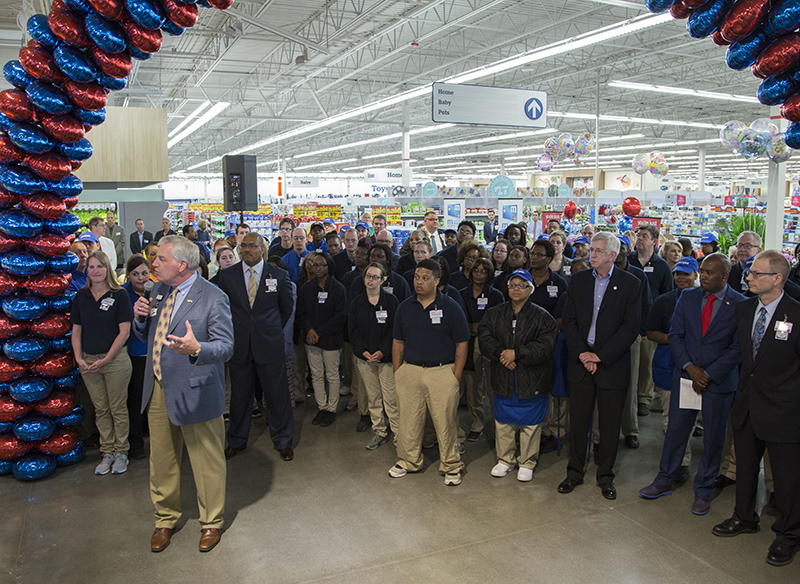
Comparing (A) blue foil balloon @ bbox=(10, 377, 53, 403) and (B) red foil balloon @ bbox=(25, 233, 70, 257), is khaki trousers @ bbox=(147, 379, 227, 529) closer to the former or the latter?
(A) blue foil balloon @ bbox=(10, 377, 53, 403)

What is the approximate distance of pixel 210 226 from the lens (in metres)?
19.7

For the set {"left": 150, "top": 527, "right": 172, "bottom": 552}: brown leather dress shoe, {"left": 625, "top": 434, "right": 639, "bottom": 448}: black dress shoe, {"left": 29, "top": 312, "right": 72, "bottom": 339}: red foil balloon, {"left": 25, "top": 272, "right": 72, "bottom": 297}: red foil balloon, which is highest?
{"left": 25, "top": 272, "right": 72, "bottom": 297}: red foil balloon

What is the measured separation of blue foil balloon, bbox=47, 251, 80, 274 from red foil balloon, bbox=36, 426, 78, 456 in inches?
47.5

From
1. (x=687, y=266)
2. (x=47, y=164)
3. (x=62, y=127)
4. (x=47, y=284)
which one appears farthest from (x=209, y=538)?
(x=687, y=266)

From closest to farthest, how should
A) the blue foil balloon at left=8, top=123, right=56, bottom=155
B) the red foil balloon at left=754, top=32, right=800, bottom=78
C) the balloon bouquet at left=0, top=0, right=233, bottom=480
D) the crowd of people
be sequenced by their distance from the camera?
the red foil balloon at left=754, top=32, right=800, bottom=78
the crowd of people
the balloon bouquet at left=0, top=0, right=233, bottom=480
the blue foil balloon at left=8, top=123, right=56, bottom=155

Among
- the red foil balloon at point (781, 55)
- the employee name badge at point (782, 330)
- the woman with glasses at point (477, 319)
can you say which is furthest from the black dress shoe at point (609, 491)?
the red foil balloon at point (781, 55)

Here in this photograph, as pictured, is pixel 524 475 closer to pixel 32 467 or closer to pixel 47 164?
pixel 32 467

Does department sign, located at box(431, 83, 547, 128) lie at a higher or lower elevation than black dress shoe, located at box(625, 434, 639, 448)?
higher

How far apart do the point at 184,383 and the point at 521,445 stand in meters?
2.46

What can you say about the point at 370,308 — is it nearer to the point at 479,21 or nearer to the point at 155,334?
the point at 155,334

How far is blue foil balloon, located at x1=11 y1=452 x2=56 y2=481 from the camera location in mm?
4414

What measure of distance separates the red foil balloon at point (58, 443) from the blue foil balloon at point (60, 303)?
91cm

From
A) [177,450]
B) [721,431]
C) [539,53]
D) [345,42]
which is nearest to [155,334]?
[177,450]

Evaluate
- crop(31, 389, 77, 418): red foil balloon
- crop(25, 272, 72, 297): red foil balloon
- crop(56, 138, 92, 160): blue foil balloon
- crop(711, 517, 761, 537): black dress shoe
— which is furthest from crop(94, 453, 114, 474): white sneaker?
crop(711, 517, 761, 537): black dress shoe
